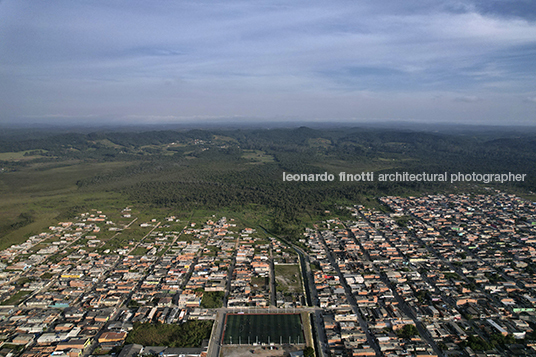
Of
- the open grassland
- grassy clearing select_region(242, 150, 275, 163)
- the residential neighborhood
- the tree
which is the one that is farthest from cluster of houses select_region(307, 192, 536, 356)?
grassy clearing select_region(242, 150, 275, 163)

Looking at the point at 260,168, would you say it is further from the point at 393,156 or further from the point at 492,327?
the point at 492,327

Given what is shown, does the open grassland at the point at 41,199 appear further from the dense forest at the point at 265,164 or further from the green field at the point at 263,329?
A: the green field at the point at 263,329

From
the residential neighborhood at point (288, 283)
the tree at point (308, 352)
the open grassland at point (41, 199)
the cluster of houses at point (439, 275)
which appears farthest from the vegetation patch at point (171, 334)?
the open grassland at point (41, 199)

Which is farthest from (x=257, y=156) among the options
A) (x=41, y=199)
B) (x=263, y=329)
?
(x=263, y=329)

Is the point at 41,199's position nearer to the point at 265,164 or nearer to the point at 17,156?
the point at 265,164

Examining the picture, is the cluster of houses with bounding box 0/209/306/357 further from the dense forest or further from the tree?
the dense forest

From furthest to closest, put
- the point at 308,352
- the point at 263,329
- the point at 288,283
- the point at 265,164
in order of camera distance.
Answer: the point at 265,164 → the point at 288,283 → the point at 263,329 → the point at 308,352
